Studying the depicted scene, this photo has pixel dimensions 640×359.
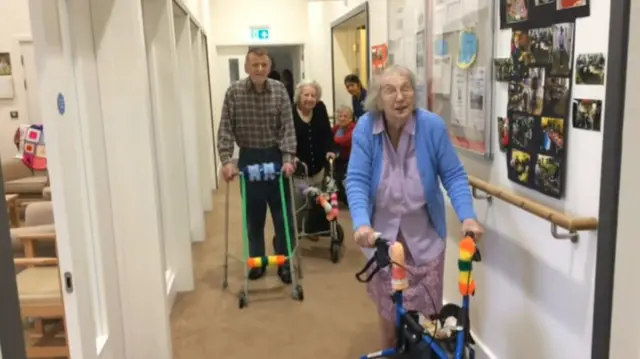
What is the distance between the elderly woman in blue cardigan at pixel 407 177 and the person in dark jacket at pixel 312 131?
2052 mm

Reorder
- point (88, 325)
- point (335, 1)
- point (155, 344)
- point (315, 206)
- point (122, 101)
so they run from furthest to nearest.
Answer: point (335, 1) → point (315, 206) → point (155, 344) → point (122, 101) → point (88, 325)

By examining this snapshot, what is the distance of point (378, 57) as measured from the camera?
4.70 meters

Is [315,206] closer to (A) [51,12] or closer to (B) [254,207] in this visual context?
(B) [254,207]

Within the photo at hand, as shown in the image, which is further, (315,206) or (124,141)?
(315,206)

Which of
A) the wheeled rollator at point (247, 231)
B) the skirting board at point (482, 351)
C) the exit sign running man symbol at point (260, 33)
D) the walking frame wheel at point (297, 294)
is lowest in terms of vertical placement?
the walking frame wheel at point (297, 294)

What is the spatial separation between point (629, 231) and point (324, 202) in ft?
8.45

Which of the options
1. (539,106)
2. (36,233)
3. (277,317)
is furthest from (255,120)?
(539,106)

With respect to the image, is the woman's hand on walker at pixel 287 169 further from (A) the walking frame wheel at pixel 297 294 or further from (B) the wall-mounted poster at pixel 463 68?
(B) the wall-mounted poster at pixel 463 68

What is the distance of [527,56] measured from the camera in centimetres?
206

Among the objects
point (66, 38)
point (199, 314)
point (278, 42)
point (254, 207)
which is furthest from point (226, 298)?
point (278, 42)

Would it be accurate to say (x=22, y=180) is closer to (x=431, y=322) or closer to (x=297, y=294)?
(x=297, y=294)

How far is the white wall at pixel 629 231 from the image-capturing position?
4.92 feet

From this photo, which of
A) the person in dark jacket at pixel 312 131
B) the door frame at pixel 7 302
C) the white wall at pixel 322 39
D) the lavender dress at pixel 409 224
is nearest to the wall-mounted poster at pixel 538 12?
the lavender dress at pixel 409 224

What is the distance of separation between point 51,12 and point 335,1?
A: 5.27m
